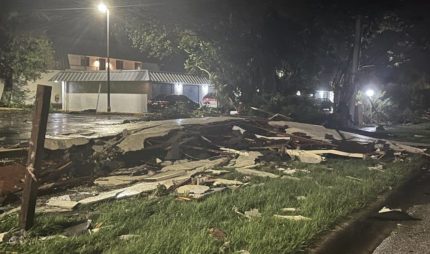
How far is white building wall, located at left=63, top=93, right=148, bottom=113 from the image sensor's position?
3922 centimetres

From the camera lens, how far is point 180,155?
467 inches

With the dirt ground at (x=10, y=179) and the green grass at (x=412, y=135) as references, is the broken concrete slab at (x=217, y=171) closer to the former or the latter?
the dirt ground at (x=10, y=179)

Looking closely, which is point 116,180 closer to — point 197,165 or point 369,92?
point 197,165

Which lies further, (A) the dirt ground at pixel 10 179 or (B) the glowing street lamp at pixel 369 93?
(B) the glowing street lamp at pixel 369 93

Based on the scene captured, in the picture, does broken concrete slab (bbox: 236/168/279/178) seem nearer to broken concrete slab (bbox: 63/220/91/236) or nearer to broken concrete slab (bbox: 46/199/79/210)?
broken concrete slab (bbox: 46/199/79/210)

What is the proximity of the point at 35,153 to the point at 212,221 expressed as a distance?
2.42 m

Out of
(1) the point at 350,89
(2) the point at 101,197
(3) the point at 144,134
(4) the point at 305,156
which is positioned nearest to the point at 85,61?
(1) the point at 350,89

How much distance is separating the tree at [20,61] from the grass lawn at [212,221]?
131 ft

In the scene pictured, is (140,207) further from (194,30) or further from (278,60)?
(194,30)

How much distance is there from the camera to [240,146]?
1339 cm

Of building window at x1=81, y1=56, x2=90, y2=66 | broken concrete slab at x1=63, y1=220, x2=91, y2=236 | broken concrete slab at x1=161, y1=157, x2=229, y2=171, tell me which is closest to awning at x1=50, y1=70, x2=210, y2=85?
building window at x1=81, y1=56, x2=90, y2=66

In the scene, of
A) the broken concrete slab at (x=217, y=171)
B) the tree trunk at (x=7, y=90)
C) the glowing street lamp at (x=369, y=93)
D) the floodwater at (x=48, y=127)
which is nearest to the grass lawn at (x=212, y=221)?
the broken concrete slab at (x=217, y=171)

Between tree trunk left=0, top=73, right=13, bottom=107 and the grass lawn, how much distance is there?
133ft

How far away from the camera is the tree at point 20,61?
42781 millimetres
